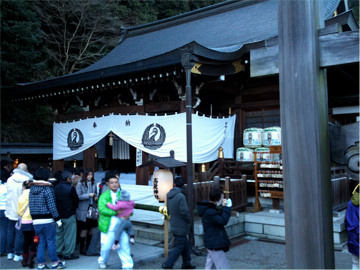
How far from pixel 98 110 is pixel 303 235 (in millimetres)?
9646

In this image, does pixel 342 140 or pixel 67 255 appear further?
pixel 67 255

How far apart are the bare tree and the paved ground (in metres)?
17.3

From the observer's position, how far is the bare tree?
2061cm

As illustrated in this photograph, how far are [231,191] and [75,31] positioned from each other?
59.7 ft

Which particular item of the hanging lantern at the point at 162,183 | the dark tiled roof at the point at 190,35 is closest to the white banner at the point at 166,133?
the dark tiled roof at the point at 190,35

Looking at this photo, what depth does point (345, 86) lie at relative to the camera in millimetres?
9258

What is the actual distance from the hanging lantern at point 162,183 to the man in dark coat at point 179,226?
3.97 ft

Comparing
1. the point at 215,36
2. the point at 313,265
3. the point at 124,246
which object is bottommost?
the point at 124,246

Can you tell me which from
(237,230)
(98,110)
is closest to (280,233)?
(237,230)

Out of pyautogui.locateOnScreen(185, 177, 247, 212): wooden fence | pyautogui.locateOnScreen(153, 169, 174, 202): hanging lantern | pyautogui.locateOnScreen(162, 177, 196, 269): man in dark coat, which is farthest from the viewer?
pyautogui.locateOnScreen(185, 177, 247, 212): wooden fence

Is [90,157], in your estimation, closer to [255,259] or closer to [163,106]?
[163,106]

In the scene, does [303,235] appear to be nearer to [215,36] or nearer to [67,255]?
[67,255]

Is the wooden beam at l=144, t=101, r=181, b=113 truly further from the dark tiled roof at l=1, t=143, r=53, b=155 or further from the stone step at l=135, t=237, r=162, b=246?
the dark tiled roof at l=1, t=143, r=53, b=155

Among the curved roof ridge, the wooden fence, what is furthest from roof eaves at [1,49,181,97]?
the curved roof ridge
